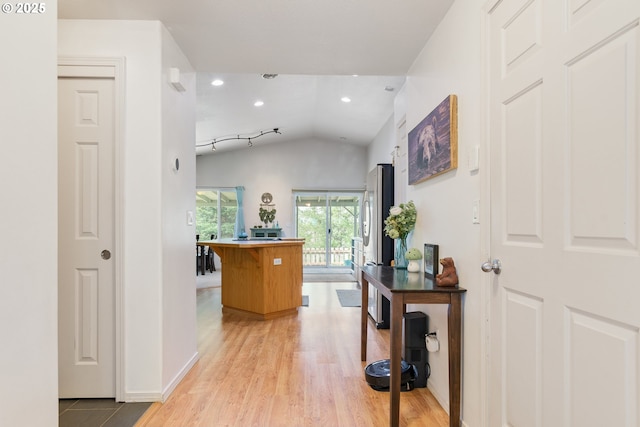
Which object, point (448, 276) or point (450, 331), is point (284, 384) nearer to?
point (450, 331)

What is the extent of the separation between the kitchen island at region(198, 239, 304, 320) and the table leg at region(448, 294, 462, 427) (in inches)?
111

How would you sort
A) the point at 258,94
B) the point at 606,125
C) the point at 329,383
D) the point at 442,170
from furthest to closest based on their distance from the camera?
the point at 258,94, the point at 329,383, the point at 442,170, the point at 606,125

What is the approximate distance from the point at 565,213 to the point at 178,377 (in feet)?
8.50

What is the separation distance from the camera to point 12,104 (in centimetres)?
116

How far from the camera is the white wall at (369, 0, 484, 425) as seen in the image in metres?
1.78

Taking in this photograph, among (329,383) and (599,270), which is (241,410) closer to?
(329,383)

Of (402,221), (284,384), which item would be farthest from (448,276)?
(284,384)

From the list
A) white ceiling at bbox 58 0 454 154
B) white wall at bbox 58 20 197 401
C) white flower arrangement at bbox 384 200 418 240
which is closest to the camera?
white ceiling at bbox 58 0 454 154

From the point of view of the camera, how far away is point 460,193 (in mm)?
1972

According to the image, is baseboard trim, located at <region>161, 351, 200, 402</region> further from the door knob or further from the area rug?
the area rug

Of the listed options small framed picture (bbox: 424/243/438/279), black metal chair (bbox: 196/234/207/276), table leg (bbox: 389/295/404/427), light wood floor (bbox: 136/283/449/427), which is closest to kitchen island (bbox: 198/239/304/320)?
light wood floor (bbox: 136/283/449/427)

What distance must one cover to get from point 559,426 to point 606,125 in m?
0.99

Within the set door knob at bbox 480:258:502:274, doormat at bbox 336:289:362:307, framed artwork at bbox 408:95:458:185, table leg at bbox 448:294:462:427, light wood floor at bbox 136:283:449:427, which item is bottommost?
doormat at bbox 336:289:362:307

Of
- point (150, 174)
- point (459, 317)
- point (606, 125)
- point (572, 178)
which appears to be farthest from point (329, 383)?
point (606, 125)
